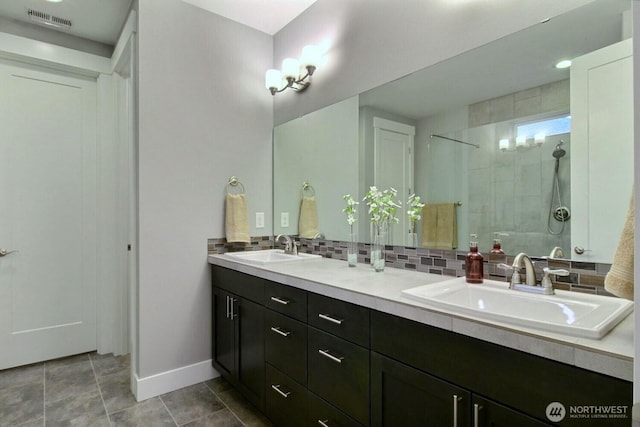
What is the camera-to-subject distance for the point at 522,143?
1416mm

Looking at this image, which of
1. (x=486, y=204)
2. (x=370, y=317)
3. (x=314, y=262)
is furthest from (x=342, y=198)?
(x=370, y=317)

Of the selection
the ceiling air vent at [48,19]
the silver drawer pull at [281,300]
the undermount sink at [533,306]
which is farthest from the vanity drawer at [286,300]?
the ceiling air vent at [48,19]

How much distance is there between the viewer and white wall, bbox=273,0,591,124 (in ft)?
4.83

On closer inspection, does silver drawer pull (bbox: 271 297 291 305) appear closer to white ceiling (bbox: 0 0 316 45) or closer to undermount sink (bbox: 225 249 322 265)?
undermount sink (bbox: 225 249 322 265)

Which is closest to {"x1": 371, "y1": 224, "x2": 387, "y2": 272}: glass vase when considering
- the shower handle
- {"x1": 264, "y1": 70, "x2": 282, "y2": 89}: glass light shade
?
the shower handle

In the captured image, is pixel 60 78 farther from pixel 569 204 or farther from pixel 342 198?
pixel 569 204

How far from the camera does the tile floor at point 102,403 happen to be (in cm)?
193

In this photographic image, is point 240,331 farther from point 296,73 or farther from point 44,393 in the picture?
point 296,73

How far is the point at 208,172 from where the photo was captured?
96.3 inches

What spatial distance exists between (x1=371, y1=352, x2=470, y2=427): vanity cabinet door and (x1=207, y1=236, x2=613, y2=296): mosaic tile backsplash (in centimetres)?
64

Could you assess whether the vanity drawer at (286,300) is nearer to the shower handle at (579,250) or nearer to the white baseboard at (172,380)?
the white baseboard at (172,380)

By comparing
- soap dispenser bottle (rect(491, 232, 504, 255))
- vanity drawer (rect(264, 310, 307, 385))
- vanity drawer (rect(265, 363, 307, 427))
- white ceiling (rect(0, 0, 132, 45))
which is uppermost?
white ceiling (rect(0, 0, 132, 45))

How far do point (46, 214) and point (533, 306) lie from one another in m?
3.28

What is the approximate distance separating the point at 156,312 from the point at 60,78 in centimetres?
210
